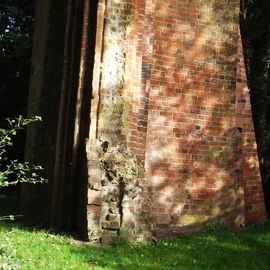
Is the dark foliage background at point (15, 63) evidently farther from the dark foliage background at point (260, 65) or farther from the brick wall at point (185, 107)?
the brick wall at point (185, 107)

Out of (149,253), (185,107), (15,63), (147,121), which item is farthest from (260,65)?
(15,63)

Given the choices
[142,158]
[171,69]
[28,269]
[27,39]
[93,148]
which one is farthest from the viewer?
[27,39]

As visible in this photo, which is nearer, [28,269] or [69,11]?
[28,269]

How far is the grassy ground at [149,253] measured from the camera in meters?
5.55

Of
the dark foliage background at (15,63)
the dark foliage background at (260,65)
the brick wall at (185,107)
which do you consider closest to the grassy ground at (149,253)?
the brick wall at (185,107)

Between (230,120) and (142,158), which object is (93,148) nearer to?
(142,158)

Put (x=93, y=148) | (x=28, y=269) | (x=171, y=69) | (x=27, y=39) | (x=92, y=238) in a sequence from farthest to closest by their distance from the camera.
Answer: (x=27, y=39) < (x=171, y=69) < (x=93, y=148) < (x=92, y=238) < (x=28, y=269)

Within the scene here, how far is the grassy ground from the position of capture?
18.2 feet

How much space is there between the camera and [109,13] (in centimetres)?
753

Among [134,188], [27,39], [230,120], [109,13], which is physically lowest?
[134,188]

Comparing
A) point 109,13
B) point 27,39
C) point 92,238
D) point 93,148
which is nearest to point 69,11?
point 109,13

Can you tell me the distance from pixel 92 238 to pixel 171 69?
3.45m

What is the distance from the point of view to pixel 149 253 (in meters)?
6.20

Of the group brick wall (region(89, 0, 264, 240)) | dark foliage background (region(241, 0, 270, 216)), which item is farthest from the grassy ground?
dark foliage background (region(241, 0, 270, 216))
